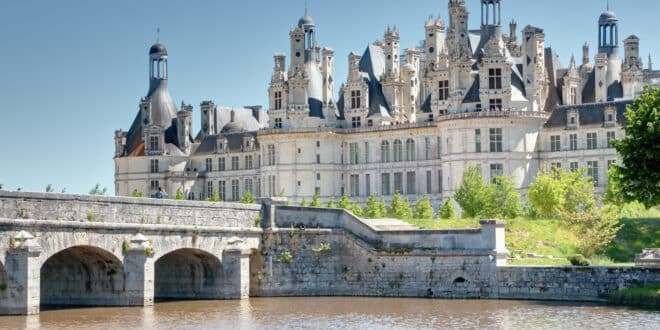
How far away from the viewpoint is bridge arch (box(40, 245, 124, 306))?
48281 mm

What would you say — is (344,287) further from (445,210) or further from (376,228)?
(445,210)

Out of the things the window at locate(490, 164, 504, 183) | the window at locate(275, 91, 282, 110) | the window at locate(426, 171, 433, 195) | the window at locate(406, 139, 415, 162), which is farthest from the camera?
the window at locate(275, 91, 282, 110)

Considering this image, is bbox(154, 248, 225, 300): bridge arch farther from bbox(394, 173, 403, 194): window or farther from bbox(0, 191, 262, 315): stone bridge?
bbox(394, 173, 403, 194): window

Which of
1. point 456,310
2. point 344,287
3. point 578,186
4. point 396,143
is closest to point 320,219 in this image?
point 344,287

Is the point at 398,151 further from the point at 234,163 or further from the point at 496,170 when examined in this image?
the point at 234,163

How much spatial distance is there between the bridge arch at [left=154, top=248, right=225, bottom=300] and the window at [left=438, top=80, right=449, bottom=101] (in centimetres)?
4082

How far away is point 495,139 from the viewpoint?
86.8 meters

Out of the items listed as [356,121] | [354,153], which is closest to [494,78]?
[356,121]

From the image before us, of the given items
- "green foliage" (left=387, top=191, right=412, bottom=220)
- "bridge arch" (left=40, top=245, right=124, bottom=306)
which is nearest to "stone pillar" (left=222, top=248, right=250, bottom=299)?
"bridge arch" (left=40, top=245, right=124, bottom=306)

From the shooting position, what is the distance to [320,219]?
56.1 meters

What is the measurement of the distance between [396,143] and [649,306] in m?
48.6

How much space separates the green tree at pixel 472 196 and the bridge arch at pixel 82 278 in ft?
93.7

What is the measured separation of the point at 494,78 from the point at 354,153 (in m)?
14.3

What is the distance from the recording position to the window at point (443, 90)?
92.4 meters
